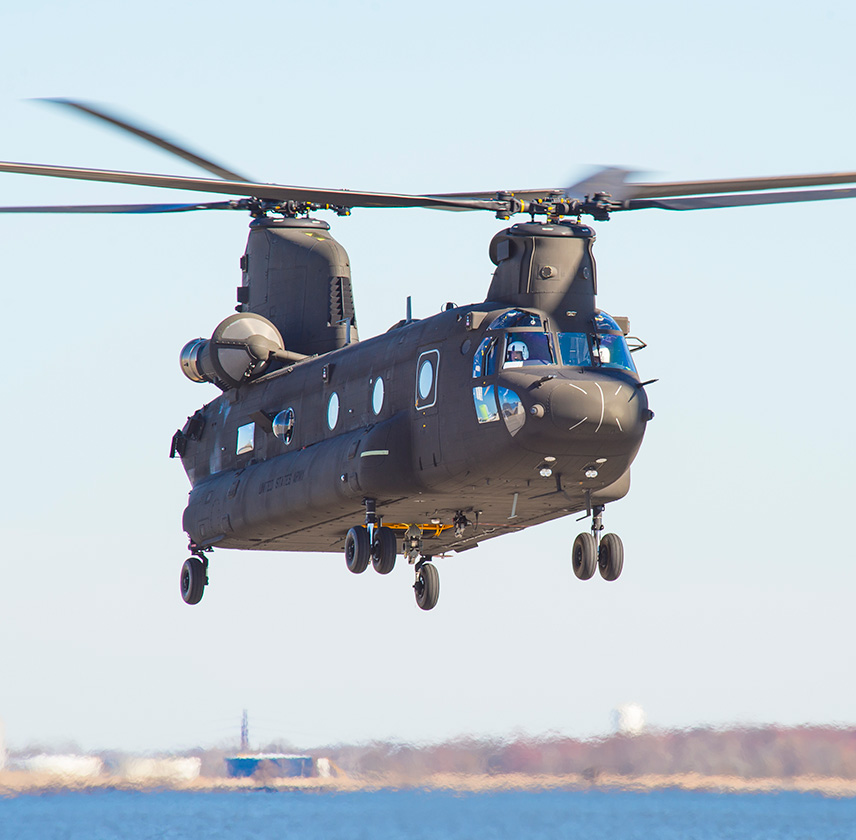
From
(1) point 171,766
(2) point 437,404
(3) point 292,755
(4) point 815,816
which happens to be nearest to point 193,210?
(2) point 437,404

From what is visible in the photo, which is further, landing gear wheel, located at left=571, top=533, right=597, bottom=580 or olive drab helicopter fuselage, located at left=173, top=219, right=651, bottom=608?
landing gear wheel, located at left=571, top=533, right=597, bottom=580

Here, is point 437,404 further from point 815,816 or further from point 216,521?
point 815,816

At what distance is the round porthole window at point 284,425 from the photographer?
26734 millimetres

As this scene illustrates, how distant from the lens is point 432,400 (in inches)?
899

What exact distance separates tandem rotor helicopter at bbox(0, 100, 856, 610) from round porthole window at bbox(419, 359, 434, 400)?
35 millimetres

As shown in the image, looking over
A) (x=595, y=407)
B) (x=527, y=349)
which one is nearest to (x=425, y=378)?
(x=527, y=349)

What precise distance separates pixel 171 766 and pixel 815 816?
93256 mm

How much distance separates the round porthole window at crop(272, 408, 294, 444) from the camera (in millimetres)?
26734

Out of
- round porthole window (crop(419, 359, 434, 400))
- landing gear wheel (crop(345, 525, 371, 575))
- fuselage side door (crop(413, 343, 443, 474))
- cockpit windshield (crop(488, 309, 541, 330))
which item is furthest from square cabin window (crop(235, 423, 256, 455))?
Result: cockpit windshield (crop(488, 309, 541, 330))

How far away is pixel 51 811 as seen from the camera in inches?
5709

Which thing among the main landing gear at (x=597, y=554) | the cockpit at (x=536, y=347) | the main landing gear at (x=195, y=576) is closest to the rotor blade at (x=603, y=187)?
the cockpit at (x=536, y=347)

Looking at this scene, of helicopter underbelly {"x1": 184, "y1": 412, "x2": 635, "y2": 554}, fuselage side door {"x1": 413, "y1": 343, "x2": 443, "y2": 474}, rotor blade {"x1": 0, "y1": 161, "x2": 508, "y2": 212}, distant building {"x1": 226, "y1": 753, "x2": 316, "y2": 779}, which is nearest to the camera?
rotor blade {"x1": 0, "y1": 161, "x2": 508, "y2": 212}

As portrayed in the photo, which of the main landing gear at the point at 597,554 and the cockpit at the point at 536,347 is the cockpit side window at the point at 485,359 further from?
the main landing gear at the point at 597,554

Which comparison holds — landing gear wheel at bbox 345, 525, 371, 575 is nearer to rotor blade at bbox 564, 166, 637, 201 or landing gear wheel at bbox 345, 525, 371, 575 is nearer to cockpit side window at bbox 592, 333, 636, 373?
cockpit side window at bbox 592, 333, 636, 373
